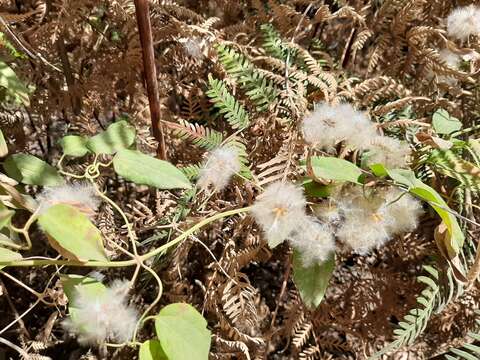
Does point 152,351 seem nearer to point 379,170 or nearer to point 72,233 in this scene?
point 72,233

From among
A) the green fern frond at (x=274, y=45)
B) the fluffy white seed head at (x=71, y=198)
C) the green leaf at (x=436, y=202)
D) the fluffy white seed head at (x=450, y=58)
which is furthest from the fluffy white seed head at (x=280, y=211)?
the fluffy white seed head at (x=450, y=58)

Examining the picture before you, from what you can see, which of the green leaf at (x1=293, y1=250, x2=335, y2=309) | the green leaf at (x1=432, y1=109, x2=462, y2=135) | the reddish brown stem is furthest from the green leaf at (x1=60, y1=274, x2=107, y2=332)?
the green leaf at (x1=432, y1=109, x2=462, y2=135)

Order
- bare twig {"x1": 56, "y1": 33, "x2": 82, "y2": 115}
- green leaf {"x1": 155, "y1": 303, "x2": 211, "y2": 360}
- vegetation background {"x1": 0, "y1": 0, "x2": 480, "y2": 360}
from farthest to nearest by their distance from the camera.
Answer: bare twig {"x1": 56, "y1": 33, "x2": 82, "y2": 115} → vegetation background {"x1": 0, "y1": 0, "x2": 480, "y2": 360} → green leaf {"x1": 155, "y1": 303, "x2": 211, "y2": 360}

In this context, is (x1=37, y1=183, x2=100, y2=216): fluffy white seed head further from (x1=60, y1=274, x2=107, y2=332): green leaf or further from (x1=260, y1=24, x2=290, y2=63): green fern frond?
(x1=260, y1=24, x2=290, y2=63): green fern frond

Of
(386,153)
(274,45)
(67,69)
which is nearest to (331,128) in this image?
(386,153)

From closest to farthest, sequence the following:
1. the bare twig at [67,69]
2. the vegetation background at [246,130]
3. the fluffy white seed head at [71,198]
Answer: the fluffy white seed head at [71,198]
the vegetation background at [246,130]
the bare twig at [67,69]

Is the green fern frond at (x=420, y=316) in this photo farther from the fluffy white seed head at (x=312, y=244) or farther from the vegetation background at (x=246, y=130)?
the fluffy white seed head at (x=312, y=244)
